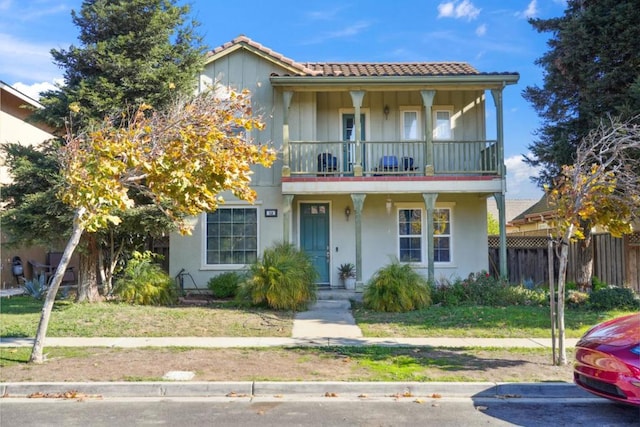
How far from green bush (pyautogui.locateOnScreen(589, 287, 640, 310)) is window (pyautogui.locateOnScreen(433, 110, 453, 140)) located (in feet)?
20.7

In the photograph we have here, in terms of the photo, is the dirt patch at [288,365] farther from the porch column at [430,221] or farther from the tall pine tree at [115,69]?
the porch column at [430,221]

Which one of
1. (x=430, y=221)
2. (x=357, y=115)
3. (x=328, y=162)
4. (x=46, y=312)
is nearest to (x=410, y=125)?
(x=357, y=115)

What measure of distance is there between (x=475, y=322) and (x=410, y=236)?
523cm

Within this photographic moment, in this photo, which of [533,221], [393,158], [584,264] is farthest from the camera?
[533,221]

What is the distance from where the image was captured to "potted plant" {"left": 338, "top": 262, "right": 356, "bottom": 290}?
582 inches

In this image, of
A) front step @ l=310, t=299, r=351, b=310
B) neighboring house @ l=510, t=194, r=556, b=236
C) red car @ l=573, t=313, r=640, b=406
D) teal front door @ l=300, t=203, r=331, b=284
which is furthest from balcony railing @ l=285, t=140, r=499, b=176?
neighboring house @ l=510, t=194, r=556, b=236

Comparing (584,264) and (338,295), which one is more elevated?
(584,264)

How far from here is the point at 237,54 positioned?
603 inches

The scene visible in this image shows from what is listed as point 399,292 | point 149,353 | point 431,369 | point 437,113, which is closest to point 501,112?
point 437,113

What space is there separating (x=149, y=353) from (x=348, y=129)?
9747mm

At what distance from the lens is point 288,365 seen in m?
7.58

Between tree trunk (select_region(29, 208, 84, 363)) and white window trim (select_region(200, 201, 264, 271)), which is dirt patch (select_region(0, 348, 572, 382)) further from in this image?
white window trim (select_region(200, 201, 264, 271))

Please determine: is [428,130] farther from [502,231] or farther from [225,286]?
[225,286]

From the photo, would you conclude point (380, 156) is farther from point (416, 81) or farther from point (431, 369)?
point (431, 369)
